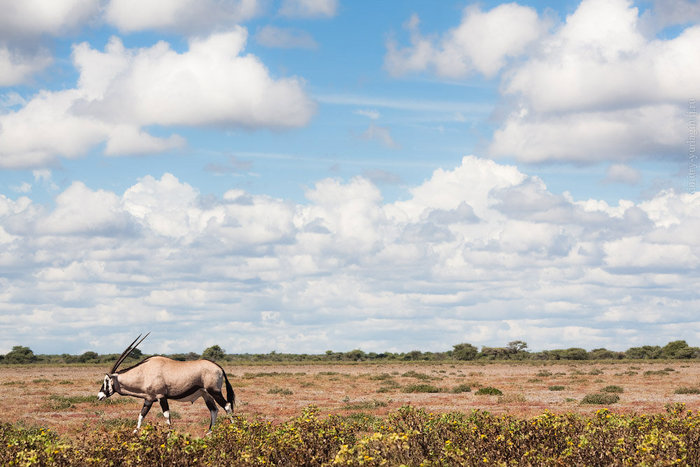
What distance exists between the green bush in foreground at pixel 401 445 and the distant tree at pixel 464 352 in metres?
115

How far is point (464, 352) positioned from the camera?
12912 centimetres

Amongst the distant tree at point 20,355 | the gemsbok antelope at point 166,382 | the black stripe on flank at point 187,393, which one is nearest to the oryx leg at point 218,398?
the gemsbok antelope at point 166,382

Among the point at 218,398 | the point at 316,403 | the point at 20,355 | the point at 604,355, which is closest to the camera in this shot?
the point at 218,398

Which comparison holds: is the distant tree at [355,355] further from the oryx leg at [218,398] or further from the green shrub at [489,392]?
the oryx leg at [218,398]

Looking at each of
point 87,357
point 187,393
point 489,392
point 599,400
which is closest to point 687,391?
point 599,400

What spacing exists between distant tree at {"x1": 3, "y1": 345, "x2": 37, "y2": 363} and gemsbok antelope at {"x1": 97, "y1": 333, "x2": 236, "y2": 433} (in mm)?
114219

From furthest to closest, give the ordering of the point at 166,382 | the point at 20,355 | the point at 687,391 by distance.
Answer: the point at 20,355 < the point at 687,391 < the point at 166,382

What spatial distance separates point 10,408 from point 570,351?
120336 mm

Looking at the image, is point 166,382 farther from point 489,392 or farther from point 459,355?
point 459,355

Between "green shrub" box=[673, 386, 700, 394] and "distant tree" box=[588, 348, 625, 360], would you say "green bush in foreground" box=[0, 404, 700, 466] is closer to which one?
"green shrub" box=[673, 386, 700, 394]

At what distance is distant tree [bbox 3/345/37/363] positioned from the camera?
120 meters

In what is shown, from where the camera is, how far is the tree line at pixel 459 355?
4786 inches

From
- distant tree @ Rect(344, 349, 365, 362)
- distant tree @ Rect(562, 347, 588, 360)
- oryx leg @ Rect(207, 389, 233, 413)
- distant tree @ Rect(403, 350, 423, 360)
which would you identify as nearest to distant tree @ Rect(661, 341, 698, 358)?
distant tree @ Rect(562, 347, 588, 360)

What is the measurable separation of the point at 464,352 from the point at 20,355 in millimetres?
82907
